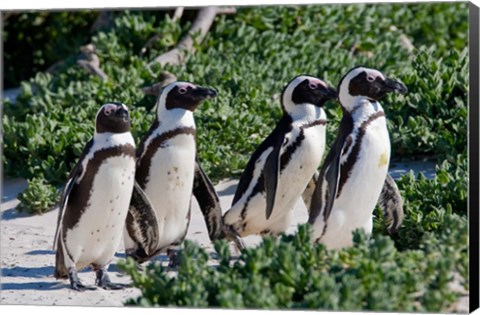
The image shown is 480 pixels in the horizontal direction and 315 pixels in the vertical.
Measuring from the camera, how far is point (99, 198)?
5.92 m

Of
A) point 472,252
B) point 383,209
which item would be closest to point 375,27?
point 383,209

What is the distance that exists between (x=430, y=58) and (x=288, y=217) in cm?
245

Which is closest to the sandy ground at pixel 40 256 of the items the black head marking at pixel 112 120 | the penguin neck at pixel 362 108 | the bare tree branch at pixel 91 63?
the black head marking at pixel 112 120

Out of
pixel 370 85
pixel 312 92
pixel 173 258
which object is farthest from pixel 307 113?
pixel 173 258

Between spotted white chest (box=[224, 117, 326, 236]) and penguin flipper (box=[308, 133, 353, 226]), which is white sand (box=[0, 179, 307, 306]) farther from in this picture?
penguin flipper (box=[308, 133, 353, 226])

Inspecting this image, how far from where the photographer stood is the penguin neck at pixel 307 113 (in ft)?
19.7

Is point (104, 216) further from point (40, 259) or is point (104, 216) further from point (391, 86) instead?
point (391, 86)

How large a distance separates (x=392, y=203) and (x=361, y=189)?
45cm

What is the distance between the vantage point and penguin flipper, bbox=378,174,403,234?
20.3ft

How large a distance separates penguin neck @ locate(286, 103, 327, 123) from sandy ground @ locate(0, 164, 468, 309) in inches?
30.0

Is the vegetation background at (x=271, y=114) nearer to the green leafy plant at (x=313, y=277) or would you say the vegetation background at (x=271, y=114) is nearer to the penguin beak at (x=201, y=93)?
the green leafy plant at (x=313, y=277)

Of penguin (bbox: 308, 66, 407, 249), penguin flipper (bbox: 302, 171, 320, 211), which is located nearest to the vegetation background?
penguin (bbox: 308, 66, 407, 249)

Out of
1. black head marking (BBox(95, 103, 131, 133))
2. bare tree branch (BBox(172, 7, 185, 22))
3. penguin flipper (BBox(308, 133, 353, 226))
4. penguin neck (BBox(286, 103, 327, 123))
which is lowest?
penguin flipper (BBox(308, 133, 353, 226))

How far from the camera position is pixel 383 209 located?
6.25 m
